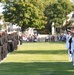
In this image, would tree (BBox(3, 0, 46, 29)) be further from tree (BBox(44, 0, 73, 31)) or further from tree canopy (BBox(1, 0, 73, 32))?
tree (BBox(44, 0, 73, 31))

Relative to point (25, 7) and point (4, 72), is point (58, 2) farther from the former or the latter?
point (4, 72)

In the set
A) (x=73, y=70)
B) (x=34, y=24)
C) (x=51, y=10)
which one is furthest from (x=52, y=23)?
(x=73, y=70)

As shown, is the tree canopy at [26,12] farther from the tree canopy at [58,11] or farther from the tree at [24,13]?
the tree canopy at [58,11]

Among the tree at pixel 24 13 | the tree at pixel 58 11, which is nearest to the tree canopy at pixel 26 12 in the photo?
the tree at pixel 24 13

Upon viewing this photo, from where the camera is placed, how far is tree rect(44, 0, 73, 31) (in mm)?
95088

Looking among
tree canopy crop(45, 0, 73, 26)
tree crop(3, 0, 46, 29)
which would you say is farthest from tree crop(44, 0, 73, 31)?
tree crop(3, 0, 46, 29)

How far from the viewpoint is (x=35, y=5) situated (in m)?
88.2

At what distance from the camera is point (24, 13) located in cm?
8638

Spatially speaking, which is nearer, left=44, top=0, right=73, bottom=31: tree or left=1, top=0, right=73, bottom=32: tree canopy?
left=1, top=0, right=73, bottom=32: tree canopy

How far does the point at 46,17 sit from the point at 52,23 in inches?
300

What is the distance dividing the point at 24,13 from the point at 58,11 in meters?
12.3

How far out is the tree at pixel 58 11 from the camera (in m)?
95.1

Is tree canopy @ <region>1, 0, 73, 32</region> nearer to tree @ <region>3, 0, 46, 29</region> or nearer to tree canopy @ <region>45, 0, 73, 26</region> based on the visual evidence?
tree @ <region>3, 0, 46, 29</region>

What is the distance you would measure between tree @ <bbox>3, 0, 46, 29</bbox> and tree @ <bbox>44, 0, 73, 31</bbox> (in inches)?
248
